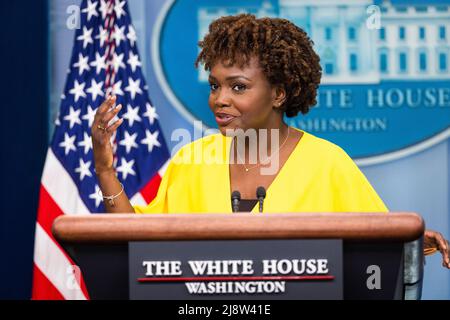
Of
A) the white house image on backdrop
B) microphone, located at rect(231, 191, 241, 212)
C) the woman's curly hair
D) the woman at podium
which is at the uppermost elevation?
the white house image on backdrop

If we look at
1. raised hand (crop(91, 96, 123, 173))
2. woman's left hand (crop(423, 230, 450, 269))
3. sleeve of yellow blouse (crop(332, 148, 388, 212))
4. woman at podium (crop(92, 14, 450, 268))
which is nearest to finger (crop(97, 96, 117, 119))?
raised hand (crop(91, 96, 123, 173))

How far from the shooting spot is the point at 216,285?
169cm

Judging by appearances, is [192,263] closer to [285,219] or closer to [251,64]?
[285,219]

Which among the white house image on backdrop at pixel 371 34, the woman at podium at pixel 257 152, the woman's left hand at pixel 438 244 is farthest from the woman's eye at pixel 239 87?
the white house image on backdrop at pixel 371 34

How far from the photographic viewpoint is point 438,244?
2115mm

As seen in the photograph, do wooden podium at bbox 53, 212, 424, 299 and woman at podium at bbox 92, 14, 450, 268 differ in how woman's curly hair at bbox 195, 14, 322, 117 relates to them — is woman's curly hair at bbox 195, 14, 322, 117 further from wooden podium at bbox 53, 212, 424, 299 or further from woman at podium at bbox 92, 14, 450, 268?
wooden podium at bbox 53, 212, 424, 299

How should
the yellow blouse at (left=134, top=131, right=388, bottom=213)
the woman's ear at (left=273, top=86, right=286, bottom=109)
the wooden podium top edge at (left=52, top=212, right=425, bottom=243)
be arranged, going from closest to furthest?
1. the wooden podium top edge at (left=52, top=212, right=425, bottom=243)
2. the yellow blouse at (left=134, top=131, right=388, bottom=213)
3. the woman's ear at (left=273, top=86, right=286, bottom=109)

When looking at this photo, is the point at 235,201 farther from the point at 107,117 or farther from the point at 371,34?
the point at 371,34

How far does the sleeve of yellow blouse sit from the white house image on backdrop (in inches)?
74.0

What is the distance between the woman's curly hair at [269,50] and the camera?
240 cm

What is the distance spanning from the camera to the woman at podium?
233 cm

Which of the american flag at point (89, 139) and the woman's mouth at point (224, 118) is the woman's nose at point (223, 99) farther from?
the american flag at point (89, 139)

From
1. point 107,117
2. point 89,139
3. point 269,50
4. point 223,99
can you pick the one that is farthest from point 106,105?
point 89,139
